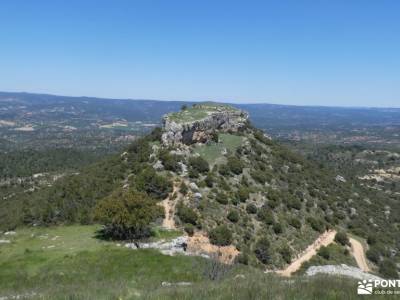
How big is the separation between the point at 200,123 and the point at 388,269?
3187 centimetres

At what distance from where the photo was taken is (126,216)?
37750mm

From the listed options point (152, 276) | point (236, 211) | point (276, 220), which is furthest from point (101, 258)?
point (276, 220)

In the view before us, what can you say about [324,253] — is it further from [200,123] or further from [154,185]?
[200,123]

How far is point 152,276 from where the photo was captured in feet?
93.9

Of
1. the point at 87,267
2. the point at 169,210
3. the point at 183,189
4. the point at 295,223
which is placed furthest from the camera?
the point at 295,223

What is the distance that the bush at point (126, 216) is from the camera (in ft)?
124

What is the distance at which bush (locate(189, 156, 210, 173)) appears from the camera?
57.2m

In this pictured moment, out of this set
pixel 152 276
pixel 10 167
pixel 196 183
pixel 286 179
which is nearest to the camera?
pixel 152 276

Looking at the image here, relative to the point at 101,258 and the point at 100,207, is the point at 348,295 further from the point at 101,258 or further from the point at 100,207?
the point at 100,207

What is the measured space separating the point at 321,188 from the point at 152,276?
46.7 m

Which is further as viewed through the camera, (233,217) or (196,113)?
(196,113)

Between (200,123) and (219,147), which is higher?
(200,123)

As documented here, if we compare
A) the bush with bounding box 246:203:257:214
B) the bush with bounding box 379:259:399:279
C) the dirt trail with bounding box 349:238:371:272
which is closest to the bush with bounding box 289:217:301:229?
the bush with bounding box 246:203:257:214

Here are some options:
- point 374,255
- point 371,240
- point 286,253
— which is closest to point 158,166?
point 286,253
